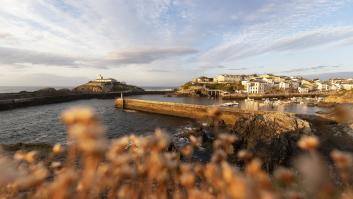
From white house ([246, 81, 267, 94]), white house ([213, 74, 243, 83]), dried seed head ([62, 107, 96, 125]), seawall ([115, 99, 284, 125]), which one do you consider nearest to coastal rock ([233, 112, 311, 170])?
seawall ([115, 99, 284, 125])

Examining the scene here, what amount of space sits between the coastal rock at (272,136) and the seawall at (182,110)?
1049cm

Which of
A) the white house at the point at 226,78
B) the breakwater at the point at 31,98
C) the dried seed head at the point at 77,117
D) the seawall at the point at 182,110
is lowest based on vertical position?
the seawall at the point at 182,110

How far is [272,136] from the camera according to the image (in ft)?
65.7

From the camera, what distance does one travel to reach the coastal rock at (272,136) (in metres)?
17.3

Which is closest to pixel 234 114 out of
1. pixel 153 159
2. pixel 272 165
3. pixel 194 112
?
pixel 194 112

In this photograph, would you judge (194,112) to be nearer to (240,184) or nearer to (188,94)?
Answer: (240,184)

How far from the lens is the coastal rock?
17312mm

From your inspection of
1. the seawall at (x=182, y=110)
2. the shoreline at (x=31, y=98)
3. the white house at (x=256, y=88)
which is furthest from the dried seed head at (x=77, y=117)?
the white house at (x=256, y=88)

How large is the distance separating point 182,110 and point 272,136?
25.6 meters

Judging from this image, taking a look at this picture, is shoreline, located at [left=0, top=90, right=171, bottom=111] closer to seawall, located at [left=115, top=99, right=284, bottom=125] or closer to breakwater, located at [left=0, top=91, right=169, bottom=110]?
breakwater, located at [left=0, top=91, right=169, bottom=110]

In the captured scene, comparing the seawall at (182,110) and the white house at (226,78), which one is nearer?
the seawall at (182,110)

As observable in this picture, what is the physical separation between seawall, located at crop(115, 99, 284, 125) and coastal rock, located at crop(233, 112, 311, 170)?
1049 cm

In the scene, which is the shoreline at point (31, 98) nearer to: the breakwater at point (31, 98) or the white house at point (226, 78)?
the breakwater at point (31, 98)

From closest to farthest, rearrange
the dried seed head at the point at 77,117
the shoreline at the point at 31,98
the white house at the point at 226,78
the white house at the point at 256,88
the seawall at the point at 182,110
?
1. the dried seed head at the point at 77,117
2. the seawall at the point at 182,110
3. the shoreline at the point at 31,98
4. the white house at the point at 256,88
5. the white house at the point at 226,78
